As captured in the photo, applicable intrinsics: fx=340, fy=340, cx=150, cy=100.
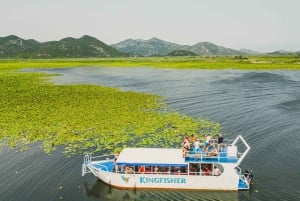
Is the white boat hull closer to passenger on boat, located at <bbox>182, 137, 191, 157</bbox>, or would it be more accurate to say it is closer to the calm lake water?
the calm lake water

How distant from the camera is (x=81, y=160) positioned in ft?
115

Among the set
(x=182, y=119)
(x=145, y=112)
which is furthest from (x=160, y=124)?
(x=145, y=112)

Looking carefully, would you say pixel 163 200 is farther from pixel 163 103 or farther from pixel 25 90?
pixel 25 90

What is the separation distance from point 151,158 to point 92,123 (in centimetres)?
2115

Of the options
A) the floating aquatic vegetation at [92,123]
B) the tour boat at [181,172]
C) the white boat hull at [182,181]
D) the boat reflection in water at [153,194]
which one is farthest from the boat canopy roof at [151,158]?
the floating aquatic vegetation at [92,123]

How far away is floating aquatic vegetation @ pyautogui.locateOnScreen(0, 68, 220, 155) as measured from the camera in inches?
1598

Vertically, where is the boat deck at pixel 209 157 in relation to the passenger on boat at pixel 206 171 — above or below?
above

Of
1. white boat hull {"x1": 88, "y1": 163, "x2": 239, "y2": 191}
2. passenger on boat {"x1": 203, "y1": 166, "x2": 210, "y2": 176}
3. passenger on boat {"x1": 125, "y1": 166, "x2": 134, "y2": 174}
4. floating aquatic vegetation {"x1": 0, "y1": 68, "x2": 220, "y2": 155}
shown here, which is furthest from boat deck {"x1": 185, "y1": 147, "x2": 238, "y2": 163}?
floating aquatic vegetation {"x1": 0, "y1": 68, "x2": 220, "y2": 155}

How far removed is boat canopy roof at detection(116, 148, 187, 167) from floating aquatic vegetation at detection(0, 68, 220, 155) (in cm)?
798

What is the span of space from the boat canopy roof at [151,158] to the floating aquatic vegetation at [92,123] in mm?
7981

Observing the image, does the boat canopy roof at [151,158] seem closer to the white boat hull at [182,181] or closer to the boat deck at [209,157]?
the boat deck at [209,157]

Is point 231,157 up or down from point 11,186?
up

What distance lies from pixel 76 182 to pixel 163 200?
8.28 m

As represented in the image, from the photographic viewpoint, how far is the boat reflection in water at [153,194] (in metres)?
28.0
